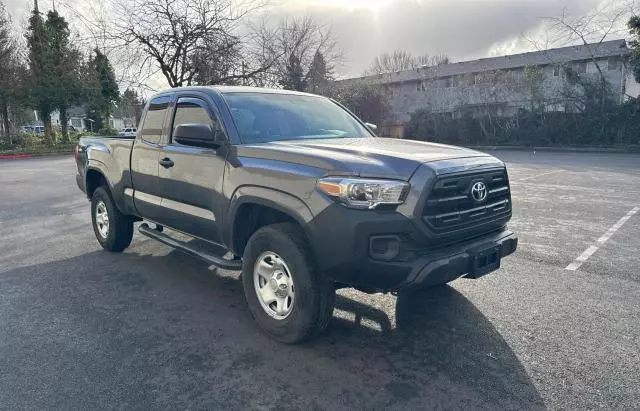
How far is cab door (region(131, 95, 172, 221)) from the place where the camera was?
4793mm

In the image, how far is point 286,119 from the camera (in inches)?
169

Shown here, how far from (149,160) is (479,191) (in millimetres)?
3433

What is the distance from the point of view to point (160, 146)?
186 inches

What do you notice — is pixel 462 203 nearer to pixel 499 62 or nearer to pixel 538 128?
pixel 538 128

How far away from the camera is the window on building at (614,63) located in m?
29.2

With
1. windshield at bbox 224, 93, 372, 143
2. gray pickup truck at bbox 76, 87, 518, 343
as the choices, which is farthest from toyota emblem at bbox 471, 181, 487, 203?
windshield at bbox 224, 93, 372, 143

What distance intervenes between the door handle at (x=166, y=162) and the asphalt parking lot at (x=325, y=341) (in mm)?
1266

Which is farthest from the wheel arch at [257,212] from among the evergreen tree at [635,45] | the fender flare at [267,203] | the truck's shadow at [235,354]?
the evergreen tree at [635,45]

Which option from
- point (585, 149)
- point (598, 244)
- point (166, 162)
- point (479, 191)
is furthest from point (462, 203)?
point (585, 149)

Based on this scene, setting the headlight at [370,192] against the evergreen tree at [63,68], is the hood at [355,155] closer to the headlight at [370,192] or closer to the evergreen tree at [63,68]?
the headlight at [370,192]

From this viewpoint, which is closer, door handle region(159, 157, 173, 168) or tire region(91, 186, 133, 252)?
door handle region(159, 157, 173, 168)

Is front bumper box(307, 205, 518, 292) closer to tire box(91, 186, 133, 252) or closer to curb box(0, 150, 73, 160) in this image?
tire box(91, 186, 133, 252)

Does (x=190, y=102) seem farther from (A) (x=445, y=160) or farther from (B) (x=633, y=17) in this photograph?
(B) (x=633, y=17)

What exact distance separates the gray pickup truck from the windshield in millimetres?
13
